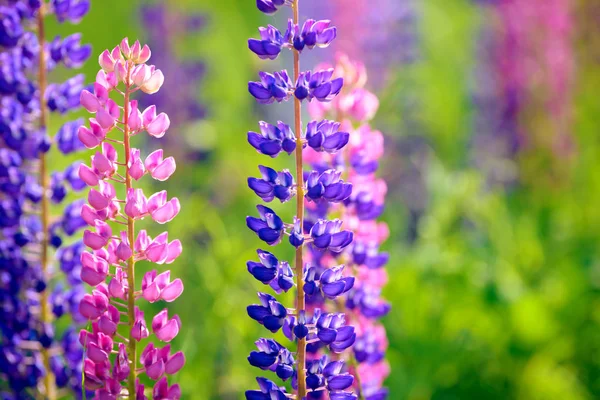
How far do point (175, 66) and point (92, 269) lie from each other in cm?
148


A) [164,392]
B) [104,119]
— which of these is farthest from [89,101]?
[164,392]

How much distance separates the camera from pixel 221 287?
1280 millimetres

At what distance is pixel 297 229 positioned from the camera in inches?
23.5

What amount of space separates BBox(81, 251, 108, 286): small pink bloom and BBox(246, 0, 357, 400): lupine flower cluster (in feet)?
0.37

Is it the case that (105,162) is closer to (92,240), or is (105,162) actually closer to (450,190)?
(92,240)

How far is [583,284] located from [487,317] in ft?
0.61

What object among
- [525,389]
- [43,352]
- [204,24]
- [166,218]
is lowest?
[525,389]

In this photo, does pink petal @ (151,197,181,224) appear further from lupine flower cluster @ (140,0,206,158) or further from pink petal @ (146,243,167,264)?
lupine flower cluster @ (140,0,206,158)

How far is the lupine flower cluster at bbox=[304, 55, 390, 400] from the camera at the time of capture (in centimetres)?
75

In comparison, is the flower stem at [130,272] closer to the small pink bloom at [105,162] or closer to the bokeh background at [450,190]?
the small pink bloom at [105,162]

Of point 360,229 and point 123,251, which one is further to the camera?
point 360,229

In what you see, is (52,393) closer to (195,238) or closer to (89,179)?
(89,179)

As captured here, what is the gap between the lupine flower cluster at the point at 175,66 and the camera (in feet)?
6.29

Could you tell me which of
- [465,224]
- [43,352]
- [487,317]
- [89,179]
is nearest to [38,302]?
[43,352]
